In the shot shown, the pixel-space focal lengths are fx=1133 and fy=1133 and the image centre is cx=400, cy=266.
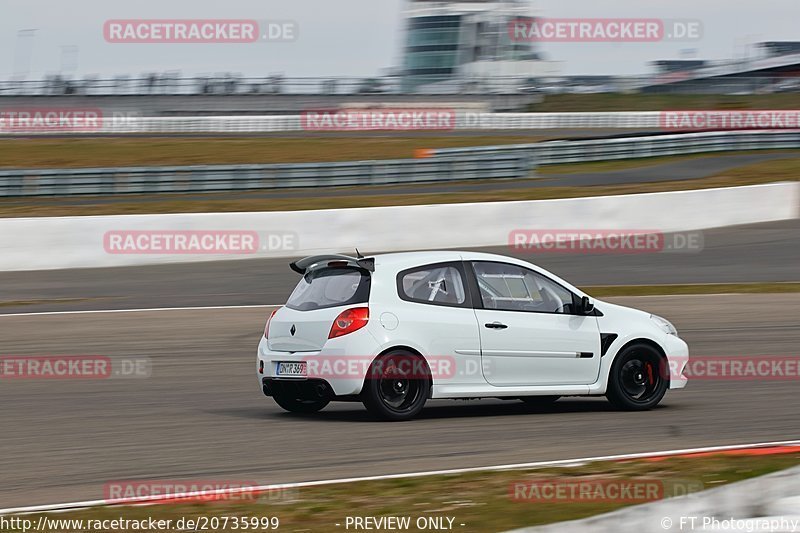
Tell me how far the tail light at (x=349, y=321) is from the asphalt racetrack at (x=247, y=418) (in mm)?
718

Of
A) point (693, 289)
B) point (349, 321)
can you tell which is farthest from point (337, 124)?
A: point (349, 321)

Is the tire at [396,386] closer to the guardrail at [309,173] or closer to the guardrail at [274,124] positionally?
the guardrail at [309,173]

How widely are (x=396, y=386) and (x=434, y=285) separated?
86cm

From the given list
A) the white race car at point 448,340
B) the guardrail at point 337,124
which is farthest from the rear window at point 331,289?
the guardrail at point 337,124

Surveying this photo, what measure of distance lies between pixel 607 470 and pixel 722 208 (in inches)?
803

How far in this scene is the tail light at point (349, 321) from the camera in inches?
329

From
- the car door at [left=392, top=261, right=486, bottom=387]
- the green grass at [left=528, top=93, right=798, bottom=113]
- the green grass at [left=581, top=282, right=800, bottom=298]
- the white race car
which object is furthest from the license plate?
the green grass at [left=528, top=93, right=798, bottom=113]

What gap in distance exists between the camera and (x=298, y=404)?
9258 mm

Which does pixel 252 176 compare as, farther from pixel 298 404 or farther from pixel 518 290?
pixel 518 290

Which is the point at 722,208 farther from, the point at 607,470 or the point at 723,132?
the point at 607,470

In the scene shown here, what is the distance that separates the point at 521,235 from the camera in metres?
23.8

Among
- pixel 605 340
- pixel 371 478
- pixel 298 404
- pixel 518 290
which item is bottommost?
pixel 371 478

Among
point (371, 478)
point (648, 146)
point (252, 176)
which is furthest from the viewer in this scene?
point (648, 146)

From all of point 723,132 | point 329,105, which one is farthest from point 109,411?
point 329,105
